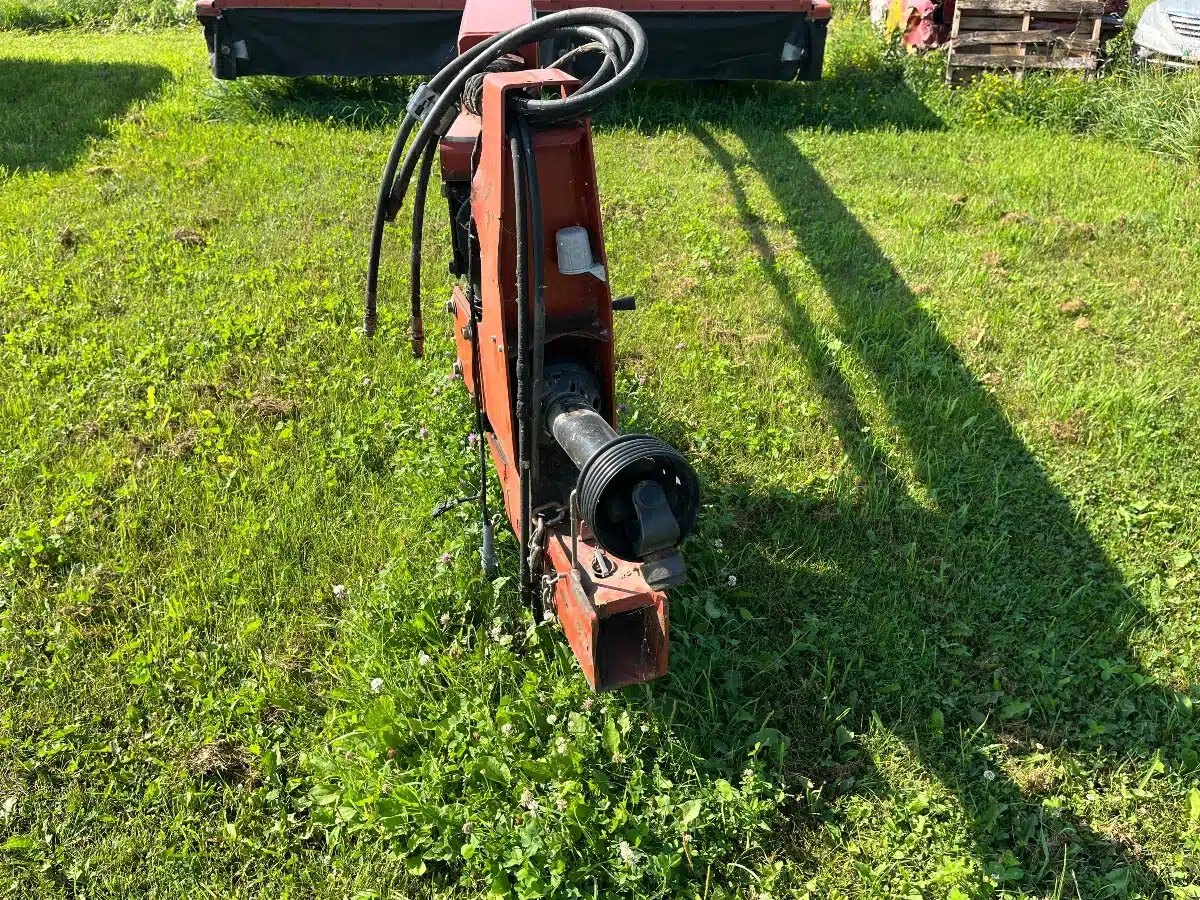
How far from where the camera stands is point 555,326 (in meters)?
2.15

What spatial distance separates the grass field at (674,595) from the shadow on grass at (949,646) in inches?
0.5

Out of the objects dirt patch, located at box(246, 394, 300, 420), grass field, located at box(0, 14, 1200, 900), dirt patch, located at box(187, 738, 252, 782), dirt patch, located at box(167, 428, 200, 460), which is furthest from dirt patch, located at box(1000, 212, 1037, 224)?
dirt patch, located at box(187, 738, 252, 782)

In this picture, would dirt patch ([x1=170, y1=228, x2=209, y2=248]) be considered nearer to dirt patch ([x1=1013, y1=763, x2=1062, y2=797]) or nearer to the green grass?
dirt patch ([x1=1013, y1=763, x2=1062, y2=797])

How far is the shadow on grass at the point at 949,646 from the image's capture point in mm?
2330

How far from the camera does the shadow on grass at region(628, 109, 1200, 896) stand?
7.64 ft

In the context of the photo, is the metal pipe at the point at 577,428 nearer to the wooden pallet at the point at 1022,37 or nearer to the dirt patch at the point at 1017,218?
the dirt patch at the point at 1017,218

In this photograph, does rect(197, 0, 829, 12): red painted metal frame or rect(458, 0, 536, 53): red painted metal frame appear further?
rect(197, 0, 829, 12): red painted metal frame

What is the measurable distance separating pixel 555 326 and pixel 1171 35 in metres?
8.21

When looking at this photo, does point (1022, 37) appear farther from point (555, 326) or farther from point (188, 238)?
point (555, 326)

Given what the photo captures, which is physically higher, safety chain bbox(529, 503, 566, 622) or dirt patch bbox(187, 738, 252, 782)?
safety chain bbox(529, 503, 566, 622)

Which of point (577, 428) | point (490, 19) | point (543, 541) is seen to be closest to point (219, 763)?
point (543, 541)

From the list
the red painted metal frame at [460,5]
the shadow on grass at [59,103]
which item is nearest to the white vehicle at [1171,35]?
the red painted metal frame at [460,5]

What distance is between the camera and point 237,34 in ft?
23.4

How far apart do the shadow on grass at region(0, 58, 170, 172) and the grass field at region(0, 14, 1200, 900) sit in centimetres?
134
